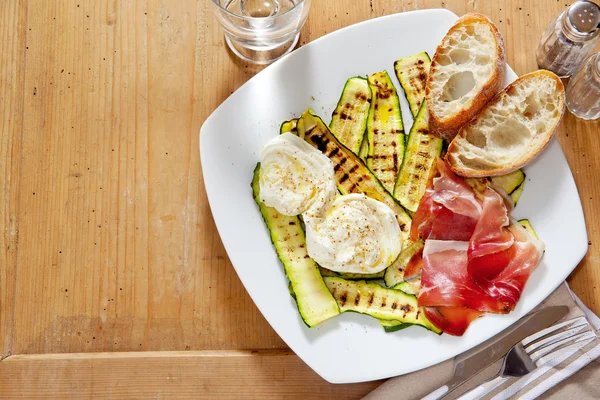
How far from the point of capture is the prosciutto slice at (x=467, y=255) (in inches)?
60.5

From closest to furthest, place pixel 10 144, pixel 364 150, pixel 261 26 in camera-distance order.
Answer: pixel 261 26 → pixel 364 150 → pixel 10 144

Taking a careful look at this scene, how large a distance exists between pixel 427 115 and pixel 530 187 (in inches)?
14.4

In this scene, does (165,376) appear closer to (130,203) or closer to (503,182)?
(130,203)

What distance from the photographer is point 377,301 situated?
1.56 m

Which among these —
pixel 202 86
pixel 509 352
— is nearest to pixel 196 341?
pixel 202 86

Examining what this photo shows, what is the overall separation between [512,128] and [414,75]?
12.7 inches

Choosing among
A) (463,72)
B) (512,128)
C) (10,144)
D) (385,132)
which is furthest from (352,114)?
(10,144)

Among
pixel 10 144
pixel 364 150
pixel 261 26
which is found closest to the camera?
pixel 261 26

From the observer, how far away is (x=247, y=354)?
1.68 m

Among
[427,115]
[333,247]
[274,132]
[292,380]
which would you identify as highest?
[427,115]

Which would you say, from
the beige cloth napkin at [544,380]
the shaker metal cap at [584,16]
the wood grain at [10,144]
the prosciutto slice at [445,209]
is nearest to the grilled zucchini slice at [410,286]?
the prosciutto slice at [445,209]

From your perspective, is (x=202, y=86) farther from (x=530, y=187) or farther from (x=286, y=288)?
(x=530, y=187)

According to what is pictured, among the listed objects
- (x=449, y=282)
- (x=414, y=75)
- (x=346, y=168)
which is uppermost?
(x=414, y=75)

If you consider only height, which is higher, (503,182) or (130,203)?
(503,182)
